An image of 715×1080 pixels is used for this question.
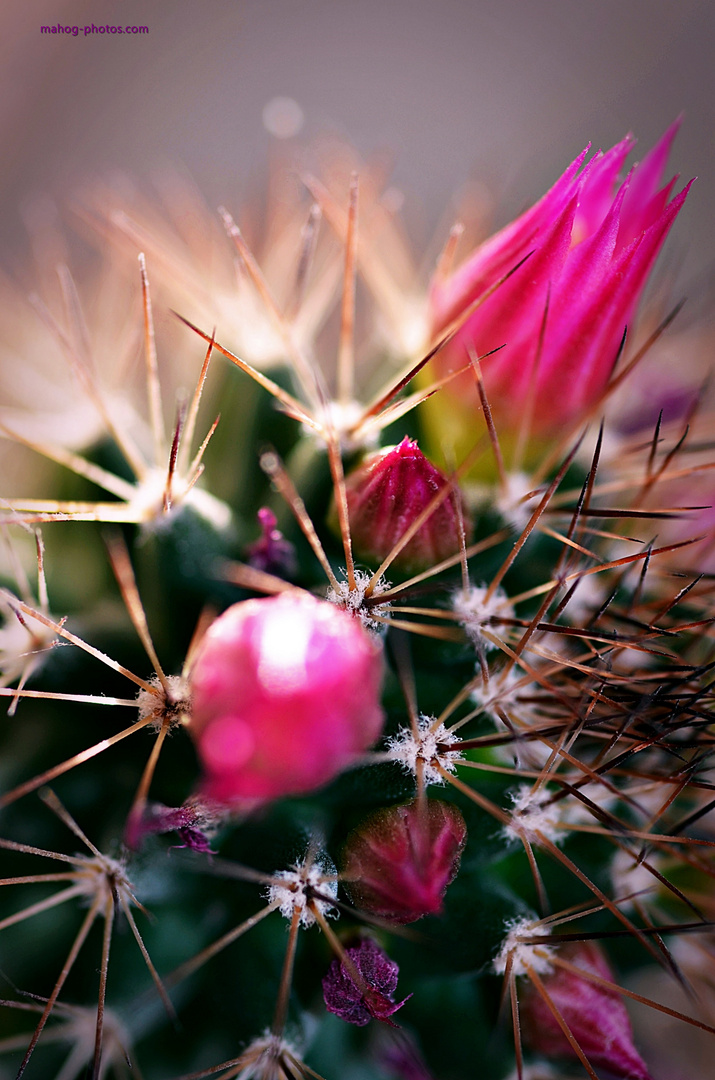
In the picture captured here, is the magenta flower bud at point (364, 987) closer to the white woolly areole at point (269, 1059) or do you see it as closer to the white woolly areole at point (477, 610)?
the white woolly areole at point (269, 1059)

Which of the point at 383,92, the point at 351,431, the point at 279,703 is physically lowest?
the point at 279,703

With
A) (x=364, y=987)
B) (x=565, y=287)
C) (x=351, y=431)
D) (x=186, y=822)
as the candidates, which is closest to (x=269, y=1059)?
(x=364, y=987)

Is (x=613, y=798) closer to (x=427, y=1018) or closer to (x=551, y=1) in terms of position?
(x=427, y=1018)

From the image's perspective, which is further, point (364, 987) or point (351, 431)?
point (351, 431)

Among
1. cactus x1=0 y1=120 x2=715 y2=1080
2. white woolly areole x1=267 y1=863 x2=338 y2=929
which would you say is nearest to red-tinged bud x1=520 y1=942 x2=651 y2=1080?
cactus x1=0 y1=120 x2=715 y2=1080

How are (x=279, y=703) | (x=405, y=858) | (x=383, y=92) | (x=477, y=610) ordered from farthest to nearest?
(x=383, y=92) < (x=477, y=610) < (x=405, y=858) < (x=279, y=703)

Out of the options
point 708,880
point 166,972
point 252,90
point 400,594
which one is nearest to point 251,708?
point 400,594

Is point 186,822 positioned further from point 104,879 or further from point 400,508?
point 400,508
